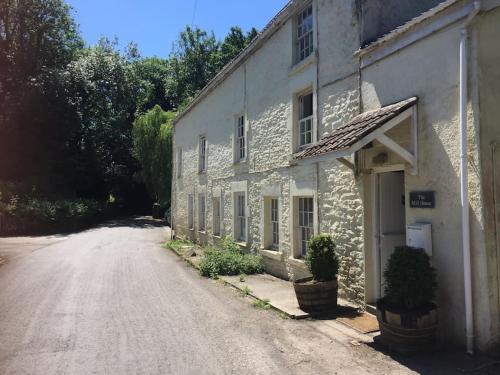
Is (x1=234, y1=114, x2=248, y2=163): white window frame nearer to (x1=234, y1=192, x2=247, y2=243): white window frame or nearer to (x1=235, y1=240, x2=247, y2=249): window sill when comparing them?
(x1=234, y1=192, x2=247, y2=243): white window frame

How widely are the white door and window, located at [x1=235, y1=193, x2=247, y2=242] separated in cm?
722

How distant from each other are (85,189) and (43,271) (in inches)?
1102

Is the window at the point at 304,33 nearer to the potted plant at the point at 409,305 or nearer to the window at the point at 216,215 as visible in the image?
the potted plant at the point at 409,305

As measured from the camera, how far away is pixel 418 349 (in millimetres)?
5684

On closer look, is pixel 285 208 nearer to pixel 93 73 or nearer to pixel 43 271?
pixel 43 271

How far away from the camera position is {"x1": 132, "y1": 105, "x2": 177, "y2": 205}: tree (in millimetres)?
36688

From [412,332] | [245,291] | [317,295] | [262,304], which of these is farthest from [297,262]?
[412,332]

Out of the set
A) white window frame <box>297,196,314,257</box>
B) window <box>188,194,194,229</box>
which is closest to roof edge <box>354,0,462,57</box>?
white window frame <box>297,196,314,257</box>

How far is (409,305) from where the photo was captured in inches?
227

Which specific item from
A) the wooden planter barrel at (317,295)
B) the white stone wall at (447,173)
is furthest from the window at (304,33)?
the wooden planter barrel at (317,295)

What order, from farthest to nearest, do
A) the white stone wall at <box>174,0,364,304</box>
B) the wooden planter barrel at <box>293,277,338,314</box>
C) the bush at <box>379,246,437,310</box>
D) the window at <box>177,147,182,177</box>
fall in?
1. the window at <box>177,147,182,177</box>
2. the white stone wall at <box>174,0,364,304</box>
3. the wooden planter barrel at <box>293,277,338,314</box>
4. the bush at <box>379,246,437,310</box>

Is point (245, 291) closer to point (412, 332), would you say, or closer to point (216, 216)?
point (412, 332)

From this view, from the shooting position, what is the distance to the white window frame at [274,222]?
12148 mm

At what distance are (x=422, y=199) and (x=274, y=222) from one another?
6.15m
